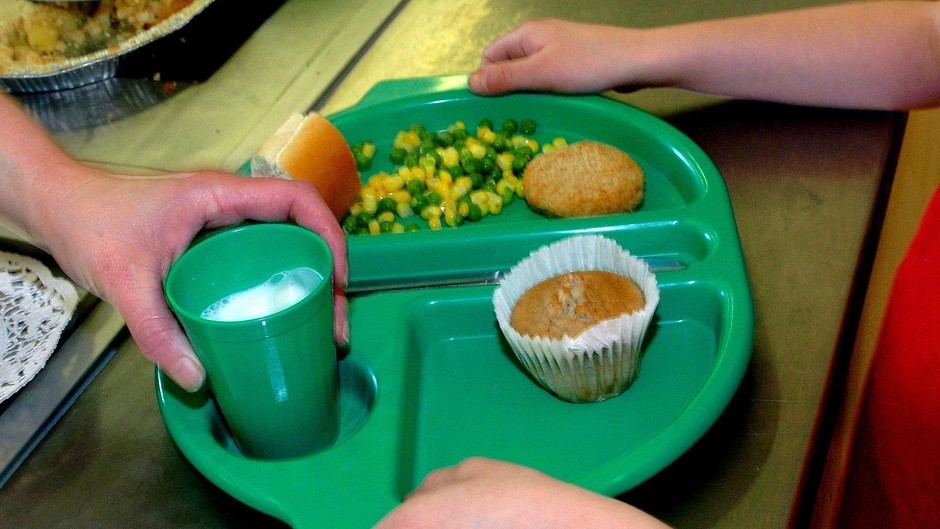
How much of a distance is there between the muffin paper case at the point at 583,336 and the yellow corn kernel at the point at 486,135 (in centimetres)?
39

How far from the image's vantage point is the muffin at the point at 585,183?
3.88 feet

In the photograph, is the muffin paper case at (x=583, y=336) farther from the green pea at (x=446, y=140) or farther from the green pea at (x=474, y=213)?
the green pea at (x=446, y=140)

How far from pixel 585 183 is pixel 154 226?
1.96 feet

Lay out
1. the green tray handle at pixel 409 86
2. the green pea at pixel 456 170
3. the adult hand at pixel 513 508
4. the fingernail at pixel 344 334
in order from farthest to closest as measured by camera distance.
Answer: the green tray handle at pixel 409 86, the green pea at pixel 456 170, the fingernail at pixel 344 334, the adult hand at pixel 513 508

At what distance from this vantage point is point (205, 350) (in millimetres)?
799

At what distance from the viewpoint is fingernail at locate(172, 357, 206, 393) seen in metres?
0.83

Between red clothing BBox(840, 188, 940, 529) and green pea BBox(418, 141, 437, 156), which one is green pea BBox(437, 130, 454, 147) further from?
red clothing BBox(840, 188, 940, 529)

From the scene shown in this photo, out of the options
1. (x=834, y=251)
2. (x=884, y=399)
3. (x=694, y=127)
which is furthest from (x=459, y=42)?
(x=884, y=399)

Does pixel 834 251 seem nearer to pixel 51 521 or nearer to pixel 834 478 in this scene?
pixel 834 478

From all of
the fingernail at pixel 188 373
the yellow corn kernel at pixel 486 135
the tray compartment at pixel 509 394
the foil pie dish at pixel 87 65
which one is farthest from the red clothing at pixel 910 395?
the foil pie dish at pixel 87 65

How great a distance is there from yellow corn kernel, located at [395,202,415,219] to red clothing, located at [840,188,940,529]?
0.72 meters

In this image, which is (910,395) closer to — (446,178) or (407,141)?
(446,178)

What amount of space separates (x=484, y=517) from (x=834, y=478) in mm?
1127

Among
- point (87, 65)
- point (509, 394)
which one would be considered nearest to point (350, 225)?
point (509, 394)
